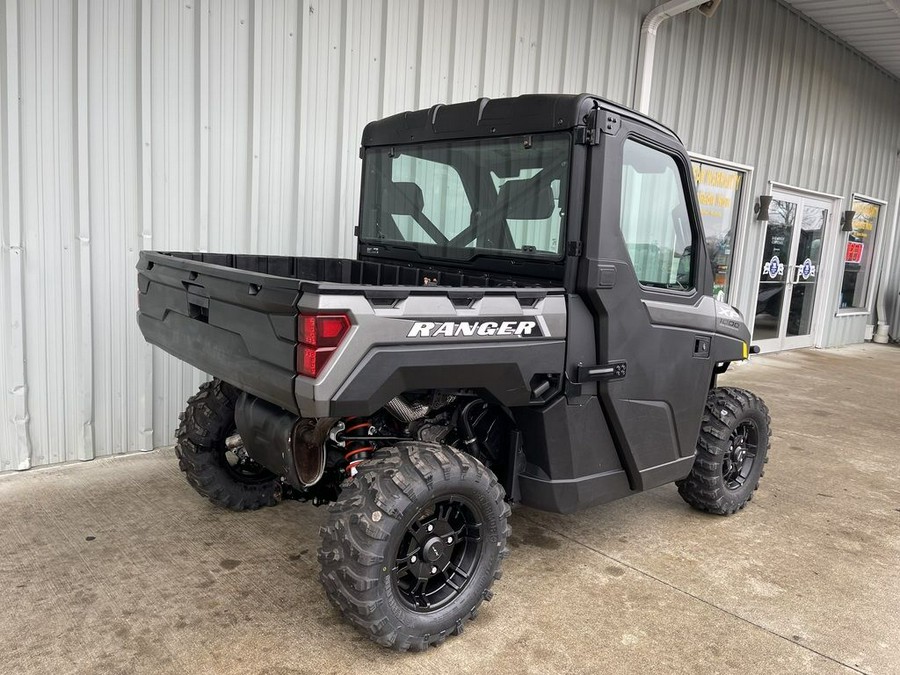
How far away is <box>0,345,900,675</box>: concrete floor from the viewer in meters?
2.62

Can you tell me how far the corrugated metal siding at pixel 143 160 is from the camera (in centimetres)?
399

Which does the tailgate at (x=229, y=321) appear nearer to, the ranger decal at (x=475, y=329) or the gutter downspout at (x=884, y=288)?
the ranger decal at (x=475, y=329)

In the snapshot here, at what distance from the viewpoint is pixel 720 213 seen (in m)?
9.37

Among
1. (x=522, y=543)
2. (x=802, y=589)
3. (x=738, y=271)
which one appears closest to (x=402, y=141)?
(x=522, y=543)

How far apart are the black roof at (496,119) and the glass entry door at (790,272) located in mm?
7898

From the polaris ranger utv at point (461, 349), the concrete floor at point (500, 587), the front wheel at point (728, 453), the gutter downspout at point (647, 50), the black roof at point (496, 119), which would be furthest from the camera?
the gutter downspout at point (647, 50)

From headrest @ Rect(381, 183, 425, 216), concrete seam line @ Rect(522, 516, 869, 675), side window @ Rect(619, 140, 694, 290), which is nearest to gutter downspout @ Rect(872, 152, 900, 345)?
side window @ Rect(619, 140, 694, 290)

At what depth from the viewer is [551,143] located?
2.98 metres

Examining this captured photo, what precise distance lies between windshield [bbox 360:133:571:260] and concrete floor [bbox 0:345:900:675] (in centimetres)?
157

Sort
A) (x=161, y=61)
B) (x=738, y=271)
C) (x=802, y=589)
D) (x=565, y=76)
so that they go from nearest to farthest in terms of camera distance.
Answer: (x=802, y=589)
(x=161, y=61)
(x=565, y=76)
(x=738, y=271)

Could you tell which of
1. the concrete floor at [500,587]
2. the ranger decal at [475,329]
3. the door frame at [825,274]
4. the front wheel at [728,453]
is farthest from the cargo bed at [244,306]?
the door frame at [825,274]

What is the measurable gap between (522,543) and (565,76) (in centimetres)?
497

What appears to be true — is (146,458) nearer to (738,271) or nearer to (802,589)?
(802,589)

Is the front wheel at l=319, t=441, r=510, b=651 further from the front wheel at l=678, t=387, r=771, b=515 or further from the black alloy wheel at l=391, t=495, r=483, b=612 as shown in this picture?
the front wheel at l=678, t=387, r=771, b=515
